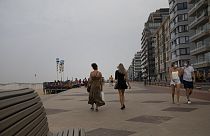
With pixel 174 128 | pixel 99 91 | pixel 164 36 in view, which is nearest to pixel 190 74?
pixel 99 91

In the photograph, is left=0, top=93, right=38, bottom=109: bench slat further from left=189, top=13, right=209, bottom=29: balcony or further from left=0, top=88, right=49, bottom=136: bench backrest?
left=189, top=13, right=209, bottom=29: balcony

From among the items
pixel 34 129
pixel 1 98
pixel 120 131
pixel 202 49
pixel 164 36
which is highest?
pixel 164 36

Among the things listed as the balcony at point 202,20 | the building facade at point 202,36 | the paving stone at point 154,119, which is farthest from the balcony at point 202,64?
the paving stone at point 154,119

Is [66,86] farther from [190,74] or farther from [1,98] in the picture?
[1,98]

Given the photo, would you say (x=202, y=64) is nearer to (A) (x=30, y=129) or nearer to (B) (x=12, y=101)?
(A) (x=30, y=129)

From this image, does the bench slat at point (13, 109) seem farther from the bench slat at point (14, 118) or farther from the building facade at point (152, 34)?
the building facade at point (152, 34)

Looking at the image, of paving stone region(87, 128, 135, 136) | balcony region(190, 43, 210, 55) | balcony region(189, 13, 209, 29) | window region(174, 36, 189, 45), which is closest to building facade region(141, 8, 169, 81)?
window region(174, 36, 189, 45)

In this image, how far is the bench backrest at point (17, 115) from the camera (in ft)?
8.19

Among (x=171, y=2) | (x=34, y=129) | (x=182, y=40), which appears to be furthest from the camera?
(x=171, y=2)

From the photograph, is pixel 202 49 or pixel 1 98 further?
pixel 202 49

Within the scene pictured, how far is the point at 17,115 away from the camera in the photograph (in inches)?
114

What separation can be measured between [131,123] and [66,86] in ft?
150

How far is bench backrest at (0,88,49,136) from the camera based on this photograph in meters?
2.50

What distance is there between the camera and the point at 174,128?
24.4 feet
